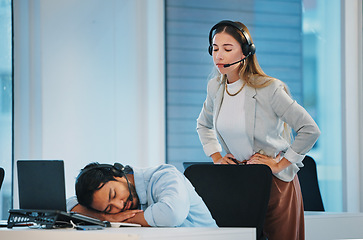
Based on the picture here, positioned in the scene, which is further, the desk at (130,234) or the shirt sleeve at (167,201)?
the shirt sleeve at (167,201)

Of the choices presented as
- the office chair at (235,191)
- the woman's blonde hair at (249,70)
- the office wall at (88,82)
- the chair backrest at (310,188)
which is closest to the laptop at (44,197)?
the office chair at (235,191)

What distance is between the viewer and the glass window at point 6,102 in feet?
11.7

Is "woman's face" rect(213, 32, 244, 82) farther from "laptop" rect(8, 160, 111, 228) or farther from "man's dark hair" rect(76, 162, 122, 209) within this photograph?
"laptop" rect(8, 160, 111, 228)

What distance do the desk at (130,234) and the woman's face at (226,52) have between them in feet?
3.37

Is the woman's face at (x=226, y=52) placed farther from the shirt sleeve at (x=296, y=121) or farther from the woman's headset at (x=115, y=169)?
the woman's headset at (x=115, y=169)

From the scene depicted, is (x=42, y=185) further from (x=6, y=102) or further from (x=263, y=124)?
(x=6, y=102)

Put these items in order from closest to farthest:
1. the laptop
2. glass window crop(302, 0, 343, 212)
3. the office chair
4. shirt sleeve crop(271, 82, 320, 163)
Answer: the laptop, the office chair, shirt sleeve crop(271, 82, 320, 163), glass window crop(302, 0, 343, 212)

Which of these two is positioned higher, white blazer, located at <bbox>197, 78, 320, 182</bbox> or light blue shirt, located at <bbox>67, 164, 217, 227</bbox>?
white blazer, located at <bbox>197, 78, 320, 182</bbox>

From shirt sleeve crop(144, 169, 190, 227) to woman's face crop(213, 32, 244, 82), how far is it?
0.71 m

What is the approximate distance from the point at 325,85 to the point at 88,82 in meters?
1.85

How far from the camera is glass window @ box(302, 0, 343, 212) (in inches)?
168

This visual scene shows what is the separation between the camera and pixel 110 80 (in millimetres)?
3826

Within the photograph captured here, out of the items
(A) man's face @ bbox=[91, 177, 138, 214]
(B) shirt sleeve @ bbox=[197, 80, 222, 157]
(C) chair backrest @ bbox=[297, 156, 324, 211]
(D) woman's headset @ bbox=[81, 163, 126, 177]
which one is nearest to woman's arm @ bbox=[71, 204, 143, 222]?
(A) man's face @ bbox=[91, 177, 138, 214]

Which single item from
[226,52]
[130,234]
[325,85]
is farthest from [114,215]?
[325,85]
